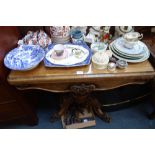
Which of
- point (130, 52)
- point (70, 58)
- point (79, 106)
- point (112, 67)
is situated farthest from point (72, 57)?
point (79, 106)

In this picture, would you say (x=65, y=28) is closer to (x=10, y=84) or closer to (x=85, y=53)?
(x=85, y=53)

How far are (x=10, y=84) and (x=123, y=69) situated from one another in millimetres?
747

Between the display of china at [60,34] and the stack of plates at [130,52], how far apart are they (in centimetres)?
35

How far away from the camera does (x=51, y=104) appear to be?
1.73 metres

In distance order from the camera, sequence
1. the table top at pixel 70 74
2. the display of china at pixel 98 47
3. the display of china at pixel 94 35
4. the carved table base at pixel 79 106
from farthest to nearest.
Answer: the carved table base at pixel 79 106 → the display of china at pixel 94 35 → the display of china at pixel 98 47 → the table top at pixel 70 74

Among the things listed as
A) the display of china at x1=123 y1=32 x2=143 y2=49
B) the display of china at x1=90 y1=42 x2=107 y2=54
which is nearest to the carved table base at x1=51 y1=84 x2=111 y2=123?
the display of china at x1=90 y1=42 x2=107 y2=54

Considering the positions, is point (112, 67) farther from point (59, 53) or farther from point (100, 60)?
point (59, 53)

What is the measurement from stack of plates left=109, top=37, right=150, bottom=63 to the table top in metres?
0.07

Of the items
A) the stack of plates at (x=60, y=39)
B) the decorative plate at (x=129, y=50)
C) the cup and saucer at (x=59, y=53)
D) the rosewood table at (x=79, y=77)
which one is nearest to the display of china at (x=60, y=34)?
the stack of plates at (x=60, y=39)

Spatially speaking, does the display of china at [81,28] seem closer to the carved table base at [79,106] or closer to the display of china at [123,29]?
the display of china at [123,29]

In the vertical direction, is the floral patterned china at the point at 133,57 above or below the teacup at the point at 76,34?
below

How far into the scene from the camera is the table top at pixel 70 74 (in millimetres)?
1080

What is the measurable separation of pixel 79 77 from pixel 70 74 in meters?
0.06

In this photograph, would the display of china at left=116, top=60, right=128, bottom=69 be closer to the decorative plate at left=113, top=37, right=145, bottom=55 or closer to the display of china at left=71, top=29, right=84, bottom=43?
the decorative plate at left=113, top=37, right=145, bottom=55
